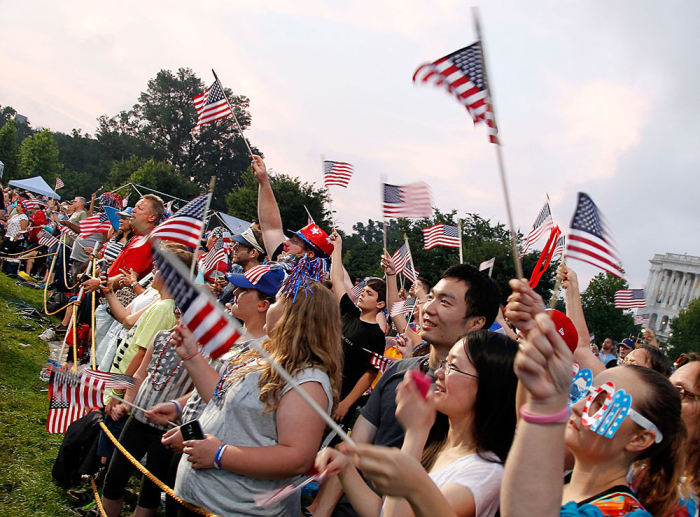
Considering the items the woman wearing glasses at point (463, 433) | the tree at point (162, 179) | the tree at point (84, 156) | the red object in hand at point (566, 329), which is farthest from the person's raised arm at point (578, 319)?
the tree at point (84, 156)

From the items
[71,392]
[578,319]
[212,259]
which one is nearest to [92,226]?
[212,259]

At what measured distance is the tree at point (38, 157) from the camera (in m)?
52.2

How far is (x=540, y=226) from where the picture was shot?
6.09 metres

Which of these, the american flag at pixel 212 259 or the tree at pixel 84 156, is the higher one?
the tree at pixel 84 156

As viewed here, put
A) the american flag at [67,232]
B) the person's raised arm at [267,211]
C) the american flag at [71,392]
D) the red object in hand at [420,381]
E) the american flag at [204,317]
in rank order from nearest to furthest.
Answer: the red object in hand at [420,381], the american flag at [204,317], the american flag at [71,392], the person's raised arm at [267,211], the american flag at [67,232]

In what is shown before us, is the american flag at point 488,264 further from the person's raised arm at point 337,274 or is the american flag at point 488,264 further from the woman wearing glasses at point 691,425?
the woman wearing glasses at point 691,425

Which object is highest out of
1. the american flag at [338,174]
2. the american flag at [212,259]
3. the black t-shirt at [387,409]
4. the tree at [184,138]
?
the tree at [184,138]

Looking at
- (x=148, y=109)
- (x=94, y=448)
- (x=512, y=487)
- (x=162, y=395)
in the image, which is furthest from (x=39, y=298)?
(x=148, y=109)

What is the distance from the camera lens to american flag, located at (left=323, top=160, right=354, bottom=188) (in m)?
11.2

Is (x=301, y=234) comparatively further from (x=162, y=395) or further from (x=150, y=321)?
(x=162, y=395)

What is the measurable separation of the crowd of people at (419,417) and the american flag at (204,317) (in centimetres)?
10

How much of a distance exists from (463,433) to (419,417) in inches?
30.4

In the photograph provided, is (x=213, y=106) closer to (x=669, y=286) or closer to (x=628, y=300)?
(x=628, y=300)

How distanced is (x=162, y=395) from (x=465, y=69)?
3.16m
